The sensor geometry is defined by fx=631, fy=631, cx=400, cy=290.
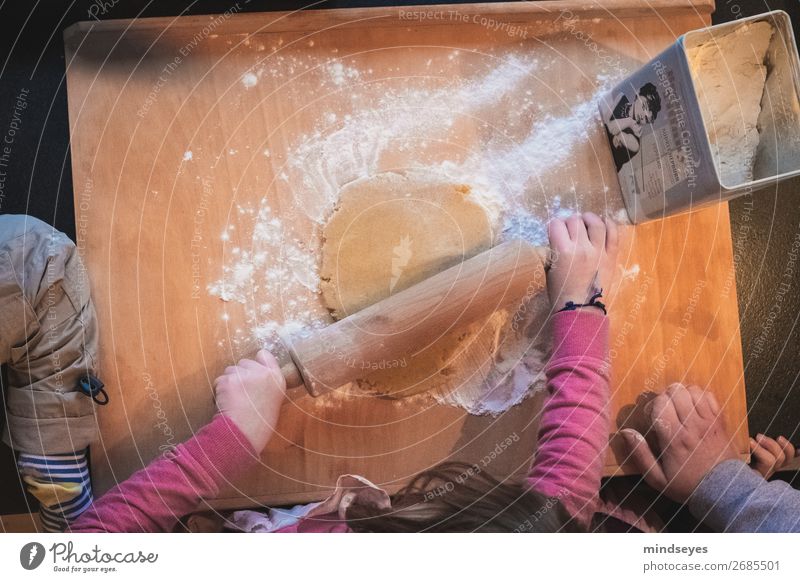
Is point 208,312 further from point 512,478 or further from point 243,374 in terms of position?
point 512,478

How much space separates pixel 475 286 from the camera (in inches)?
25.8

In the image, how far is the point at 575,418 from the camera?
0.68m

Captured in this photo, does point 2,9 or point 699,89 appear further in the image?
point 2,9

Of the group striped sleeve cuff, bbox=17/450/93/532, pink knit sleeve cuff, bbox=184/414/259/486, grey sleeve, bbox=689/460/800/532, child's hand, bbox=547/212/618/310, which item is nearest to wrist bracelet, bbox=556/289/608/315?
child's hand, bbox=547/212/618/310

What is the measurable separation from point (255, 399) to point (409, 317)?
191 mm

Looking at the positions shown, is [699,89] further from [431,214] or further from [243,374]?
[243,374]

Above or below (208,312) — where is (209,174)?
above

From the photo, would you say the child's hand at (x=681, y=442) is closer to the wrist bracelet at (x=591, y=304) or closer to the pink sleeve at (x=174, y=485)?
the wrist bracelet at (x=591, y=304)

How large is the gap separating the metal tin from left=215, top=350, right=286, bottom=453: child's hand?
45 cm

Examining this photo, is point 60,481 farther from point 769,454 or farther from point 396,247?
point 769,454

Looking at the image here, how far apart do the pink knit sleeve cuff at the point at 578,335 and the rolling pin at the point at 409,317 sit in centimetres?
7
